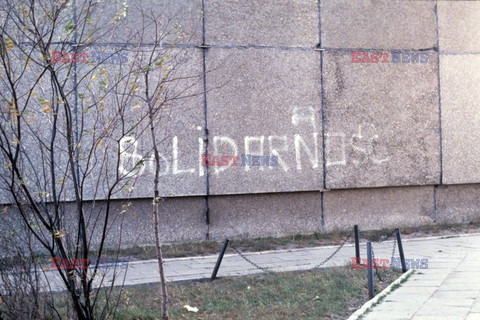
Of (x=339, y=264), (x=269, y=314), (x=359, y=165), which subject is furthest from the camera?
(x=359, y=165)

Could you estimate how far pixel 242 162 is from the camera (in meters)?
9.94

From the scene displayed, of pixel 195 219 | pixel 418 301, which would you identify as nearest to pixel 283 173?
pixel 195 219

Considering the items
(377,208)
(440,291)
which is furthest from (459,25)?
(440,291)

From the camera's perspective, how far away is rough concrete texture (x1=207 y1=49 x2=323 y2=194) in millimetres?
9820

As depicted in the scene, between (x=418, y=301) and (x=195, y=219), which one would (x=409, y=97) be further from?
(x=418, y=301)

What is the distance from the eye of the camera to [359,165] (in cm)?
1062

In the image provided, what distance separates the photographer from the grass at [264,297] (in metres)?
5.75

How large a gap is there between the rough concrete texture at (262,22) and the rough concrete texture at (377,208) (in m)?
2.75

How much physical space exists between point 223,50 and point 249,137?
1.47 meters

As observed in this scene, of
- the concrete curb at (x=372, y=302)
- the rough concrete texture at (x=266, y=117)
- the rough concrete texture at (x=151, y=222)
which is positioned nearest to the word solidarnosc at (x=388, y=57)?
the rough concrete texture at (x=266, y=117)

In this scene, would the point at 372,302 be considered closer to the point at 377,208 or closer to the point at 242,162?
the point at 242,162

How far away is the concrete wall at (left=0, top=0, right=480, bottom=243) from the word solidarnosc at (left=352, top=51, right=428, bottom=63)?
69mm

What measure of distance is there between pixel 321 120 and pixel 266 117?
3.28 feet

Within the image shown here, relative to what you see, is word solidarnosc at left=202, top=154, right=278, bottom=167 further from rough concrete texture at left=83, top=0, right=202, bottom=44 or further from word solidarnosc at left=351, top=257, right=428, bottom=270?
word solidarnosc at left=351, top=257, right=428, bottom=270
